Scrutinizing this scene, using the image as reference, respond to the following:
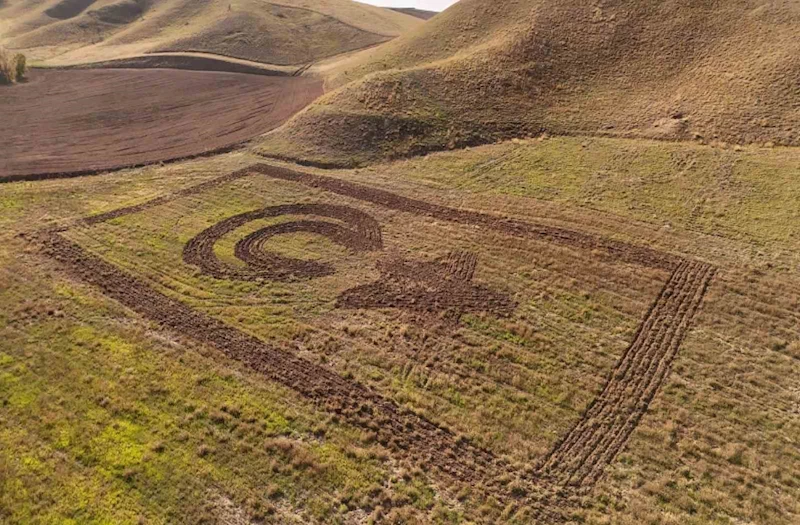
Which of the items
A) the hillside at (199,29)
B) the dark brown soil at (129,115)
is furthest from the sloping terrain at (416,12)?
the dark brown soil at (129,115)

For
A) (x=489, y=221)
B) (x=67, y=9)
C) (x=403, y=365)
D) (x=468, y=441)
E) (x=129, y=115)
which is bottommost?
(x=468, y=441)

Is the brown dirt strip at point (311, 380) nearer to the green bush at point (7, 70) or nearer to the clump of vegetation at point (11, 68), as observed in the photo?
the green bush at point (7, 70)

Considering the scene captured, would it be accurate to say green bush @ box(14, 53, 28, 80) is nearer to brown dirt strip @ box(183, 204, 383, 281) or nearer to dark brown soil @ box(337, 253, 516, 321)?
brown dirt strip @ box(183, 204, 383, 281)

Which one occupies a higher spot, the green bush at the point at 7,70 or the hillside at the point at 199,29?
the hillside at the point at 199,29

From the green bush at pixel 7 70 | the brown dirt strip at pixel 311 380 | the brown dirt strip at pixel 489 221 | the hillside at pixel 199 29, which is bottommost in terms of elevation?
the brown dirt strip at pixel 311 380

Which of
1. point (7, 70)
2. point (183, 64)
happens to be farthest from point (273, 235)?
point (7, 70)

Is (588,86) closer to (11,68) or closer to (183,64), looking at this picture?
(183,64)

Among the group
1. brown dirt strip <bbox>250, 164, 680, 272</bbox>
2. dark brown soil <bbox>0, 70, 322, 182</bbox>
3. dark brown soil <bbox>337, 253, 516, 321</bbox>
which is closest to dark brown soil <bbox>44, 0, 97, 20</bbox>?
dark brown soil <bbox>0, 70, 322, 182</bbox>
